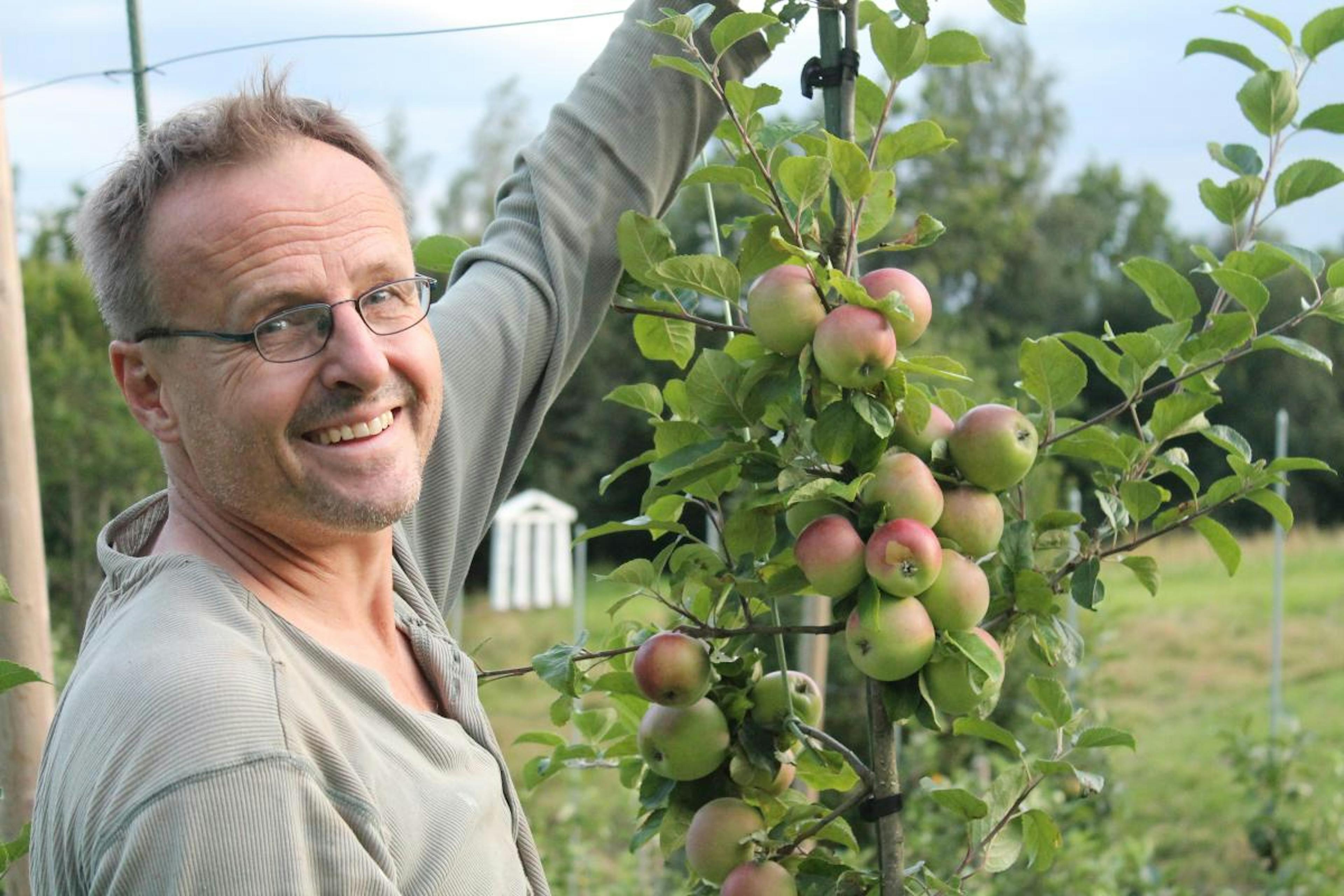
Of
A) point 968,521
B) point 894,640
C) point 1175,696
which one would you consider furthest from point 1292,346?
point 1175,696

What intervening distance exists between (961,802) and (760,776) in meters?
0.18

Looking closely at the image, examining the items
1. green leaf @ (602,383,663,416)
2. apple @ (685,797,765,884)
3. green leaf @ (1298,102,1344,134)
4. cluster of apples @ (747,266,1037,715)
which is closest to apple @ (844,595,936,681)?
cluster of apples @ (747,266,1037,715)

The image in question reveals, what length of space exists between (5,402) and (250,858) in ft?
3.65

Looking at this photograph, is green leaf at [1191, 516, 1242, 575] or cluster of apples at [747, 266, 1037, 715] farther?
green leaf at [1191, 516, 1242, 575]

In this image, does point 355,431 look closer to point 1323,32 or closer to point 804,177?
point 804,177

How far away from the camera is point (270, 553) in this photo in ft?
3.85

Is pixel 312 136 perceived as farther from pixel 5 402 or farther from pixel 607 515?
pixel 607 515

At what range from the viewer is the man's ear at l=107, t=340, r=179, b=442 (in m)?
1.16

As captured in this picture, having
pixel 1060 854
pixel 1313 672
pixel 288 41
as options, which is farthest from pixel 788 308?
pixel 1313 672

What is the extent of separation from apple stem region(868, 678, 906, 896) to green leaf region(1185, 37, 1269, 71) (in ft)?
2.01

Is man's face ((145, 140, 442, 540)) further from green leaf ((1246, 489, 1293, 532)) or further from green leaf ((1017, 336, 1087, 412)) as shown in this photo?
green leaf ((1246, 489, 1293, 532))

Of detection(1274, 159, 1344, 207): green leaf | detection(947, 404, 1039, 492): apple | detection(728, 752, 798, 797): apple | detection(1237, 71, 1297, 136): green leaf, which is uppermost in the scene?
detection(1237, 71, 1297, 136): green leaf

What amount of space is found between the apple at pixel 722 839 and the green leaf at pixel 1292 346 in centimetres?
58

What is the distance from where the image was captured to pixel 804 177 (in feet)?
3.63
